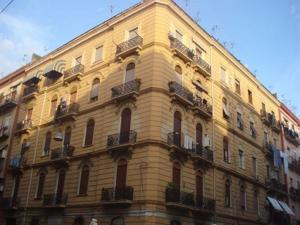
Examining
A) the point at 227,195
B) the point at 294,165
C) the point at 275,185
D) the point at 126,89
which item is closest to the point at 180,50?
the point at 126,89

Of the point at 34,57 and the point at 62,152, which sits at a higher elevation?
the point at 34,57

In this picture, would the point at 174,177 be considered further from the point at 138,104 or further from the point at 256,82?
the point at 256,82

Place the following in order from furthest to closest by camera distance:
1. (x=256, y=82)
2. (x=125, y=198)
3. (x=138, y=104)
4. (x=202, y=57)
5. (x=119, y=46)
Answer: (x=256, y=82), (x=202, y=57), (x=119, y=46), (x=138, y=104), (x=125, y=198)

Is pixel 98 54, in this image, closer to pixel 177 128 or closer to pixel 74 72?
pixel 74 72

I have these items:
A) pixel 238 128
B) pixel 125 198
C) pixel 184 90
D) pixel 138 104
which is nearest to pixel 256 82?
pixel 238 128

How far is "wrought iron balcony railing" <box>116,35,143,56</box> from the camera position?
26688 mm

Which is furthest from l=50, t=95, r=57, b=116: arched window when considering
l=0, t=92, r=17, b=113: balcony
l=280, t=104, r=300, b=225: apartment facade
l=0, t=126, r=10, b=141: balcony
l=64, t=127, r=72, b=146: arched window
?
l=280, t=104, r=300, b=225: apartment facade

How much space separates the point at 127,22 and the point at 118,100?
6.51 m

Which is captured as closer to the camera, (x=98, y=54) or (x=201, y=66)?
(x=201, y=66)

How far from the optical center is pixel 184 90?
26.5 meters

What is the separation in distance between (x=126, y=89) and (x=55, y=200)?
366 inches

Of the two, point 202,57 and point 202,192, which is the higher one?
point 202,57

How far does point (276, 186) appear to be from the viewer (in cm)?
3578

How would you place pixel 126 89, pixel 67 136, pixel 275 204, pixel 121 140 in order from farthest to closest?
pixel 275 204, pixel 67 136, pixel 126 89, pixel 121 140
